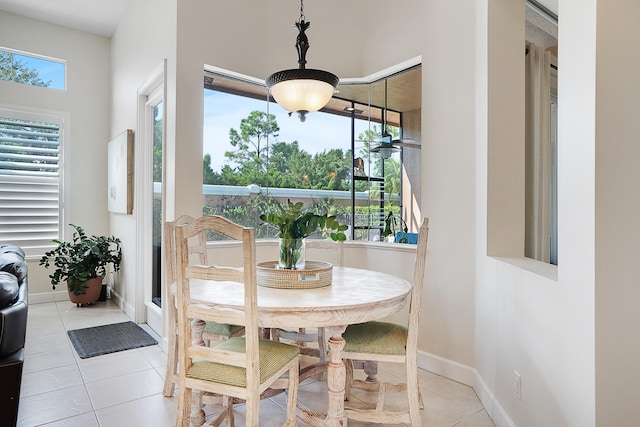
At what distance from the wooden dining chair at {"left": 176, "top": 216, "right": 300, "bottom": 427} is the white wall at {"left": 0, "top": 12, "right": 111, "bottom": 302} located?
14.0 feet

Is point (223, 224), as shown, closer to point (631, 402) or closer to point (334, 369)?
point (334, 369)

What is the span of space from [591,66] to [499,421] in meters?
1.86

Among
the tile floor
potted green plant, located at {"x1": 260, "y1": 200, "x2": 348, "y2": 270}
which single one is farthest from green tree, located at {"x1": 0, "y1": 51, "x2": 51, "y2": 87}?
potted green plant, located at {"x1": 260, "y1": 200, "x2": 348, "y2": 270}

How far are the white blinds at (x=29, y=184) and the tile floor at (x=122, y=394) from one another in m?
1.92

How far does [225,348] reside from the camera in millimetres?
1853

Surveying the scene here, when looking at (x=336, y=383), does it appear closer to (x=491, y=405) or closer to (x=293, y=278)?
(x=293, y=278)

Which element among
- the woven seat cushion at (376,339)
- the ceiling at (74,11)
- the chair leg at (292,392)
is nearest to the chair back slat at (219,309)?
the chair leg at (292,392)

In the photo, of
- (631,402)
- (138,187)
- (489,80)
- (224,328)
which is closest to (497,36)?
(489,80)

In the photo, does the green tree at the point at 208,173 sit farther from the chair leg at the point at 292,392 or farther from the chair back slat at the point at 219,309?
the chair leg at the point at 292,392

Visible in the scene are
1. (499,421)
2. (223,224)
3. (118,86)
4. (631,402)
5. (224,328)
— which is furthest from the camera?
(118,86)

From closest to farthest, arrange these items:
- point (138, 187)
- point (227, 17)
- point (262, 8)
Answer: point (227, 17) < point (262, 8) < point (138, 187)

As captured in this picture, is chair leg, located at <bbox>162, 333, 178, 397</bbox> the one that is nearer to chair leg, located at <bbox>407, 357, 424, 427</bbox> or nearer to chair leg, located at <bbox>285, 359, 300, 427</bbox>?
chair leg, located at <bbox>285, 359, 300, 427</bbox>

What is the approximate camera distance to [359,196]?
3.78 m

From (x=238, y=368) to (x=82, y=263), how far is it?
3.84 meters
